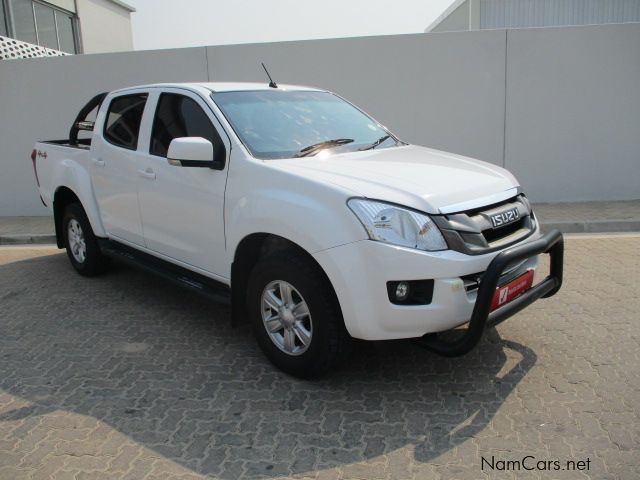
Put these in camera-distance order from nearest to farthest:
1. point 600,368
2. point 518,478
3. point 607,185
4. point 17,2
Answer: point 518,478, point 600,368, point 607,185, point 17,2

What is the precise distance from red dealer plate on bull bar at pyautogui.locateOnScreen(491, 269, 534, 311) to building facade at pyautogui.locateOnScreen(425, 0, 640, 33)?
17.1m

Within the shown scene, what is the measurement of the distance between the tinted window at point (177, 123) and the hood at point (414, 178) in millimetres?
790

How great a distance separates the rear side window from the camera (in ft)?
16.1

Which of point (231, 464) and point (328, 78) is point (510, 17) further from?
point (231, 464)

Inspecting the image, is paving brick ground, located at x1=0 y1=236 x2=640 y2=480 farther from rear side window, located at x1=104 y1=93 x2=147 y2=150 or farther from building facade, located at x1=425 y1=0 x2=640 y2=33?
building facade, located at x1=425 y1=0 x2=640 y2=33

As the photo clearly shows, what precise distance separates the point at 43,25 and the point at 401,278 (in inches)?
928

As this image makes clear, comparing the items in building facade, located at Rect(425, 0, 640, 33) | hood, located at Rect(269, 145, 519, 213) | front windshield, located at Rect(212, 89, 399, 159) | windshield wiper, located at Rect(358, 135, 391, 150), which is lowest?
hood, located at Rect(269, 145, 519, 213)

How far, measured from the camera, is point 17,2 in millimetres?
20406

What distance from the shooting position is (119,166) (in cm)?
496

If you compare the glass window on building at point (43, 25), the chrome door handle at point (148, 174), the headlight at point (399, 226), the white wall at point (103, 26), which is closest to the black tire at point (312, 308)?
the headlight at point (399, 226)

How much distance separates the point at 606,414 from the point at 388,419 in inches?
47.2

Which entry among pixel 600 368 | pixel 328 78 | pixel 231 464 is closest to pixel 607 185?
pixel 328 78

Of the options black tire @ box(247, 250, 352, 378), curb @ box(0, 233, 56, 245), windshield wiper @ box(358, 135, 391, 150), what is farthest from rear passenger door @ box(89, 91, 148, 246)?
curb @ box(0, 233, 56, 245)

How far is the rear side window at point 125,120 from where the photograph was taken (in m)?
4.91
